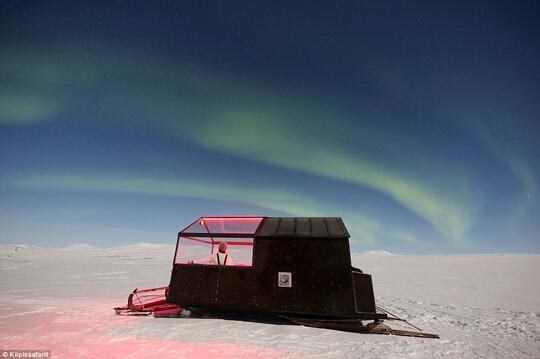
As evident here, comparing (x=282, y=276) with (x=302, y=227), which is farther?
(x=302, y=227)

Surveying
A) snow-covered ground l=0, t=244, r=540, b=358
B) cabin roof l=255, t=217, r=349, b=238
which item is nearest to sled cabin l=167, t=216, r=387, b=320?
cabin roof l=255, t=217, r=349, b=238

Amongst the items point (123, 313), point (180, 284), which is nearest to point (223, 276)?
point (180, 284)

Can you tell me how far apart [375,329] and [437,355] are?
1886mm

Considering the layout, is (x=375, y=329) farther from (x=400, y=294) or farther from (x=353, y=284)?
(x=400, y=294)

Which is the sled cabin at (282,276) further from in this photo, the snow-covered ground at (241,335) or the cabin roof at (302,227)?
the snow-covered ground at (241,335)

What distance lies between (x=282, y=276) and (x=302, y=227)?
72.1 inches

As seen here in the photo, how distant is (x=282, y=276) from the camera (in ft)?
27.7

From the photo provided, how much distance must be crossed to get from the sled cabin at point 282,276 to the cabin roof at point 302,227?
31 mm

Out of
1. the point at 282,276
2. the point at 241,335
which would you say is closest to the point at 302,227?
the point at 282,276

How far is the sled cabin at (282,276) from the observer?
8.13 metres

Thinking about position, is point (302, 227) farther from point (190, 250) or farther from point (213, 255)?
point (190, 250)

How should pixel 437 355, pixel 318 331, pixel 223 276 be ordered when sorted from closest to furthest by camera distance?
pixel 437 355 → pixel 318 331 → pixel 223 276

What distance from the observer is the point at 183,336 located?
6.95m

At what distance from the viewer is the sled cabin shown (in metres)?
8.13
